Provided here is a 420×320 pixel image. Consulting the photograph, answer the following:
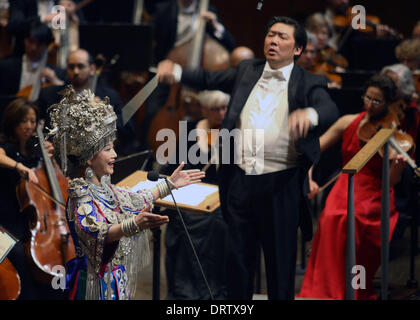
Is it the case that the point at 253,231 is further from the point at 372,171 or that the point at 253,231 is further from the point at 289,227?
the point at 372,171

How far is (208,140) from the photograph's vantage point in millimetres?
4488

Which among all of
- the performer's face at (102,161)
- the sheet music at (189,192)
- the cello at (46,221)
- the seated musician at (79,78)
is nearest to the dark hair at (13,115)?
the cello at (46,221)

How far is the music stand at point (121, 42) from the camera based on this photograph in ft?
19.3

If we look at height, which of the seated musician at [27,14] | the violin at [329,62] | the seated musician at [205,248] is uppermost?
the seated musician at [27,14]

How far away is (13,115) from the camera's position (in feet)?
14.5

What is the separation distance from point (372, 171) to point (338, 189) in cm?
27

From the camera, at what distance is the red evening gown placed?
4.43 meters

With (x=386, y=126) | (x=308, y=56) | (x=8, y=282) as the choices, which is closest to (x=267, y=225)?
(x=386, y=126)

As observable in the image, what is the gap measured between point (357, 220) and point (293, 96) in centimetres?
113

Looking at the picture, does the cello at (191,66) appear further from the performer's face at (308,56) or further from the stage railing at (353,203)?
the stage railing at (353,203)

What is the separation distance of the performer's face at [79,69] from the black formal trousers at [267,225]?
1889mm

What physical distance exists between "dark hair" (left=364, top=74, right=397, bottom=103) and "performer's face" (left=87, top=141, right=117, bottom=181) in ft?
6.45

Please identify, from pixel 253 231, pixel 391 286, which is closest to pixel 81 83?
pixel 253 231

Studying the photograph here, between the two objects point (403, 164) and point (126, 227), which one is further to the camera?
point (403, 164)
